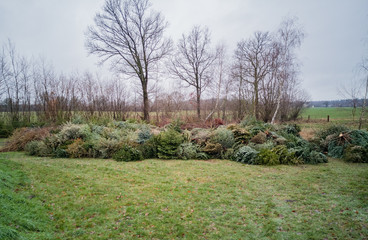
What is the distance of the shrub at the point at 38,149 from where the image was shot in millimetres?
8918

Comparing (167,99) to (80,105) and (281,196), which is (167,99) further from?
(281,196)

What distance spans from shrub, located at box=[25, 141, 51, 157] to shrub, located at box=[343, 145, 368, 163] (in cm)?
1297

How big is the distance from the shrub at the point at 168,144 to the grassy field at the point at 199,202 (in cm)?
165

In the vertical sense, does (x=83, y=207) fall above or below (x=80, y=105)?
below

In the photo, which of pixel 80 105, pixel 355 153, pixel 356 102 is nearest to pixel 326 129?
pixel 355 153


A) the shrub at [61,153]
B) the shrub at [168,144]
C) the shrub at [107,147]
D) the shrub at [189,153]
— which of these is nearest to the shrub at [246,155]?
the shrub at [189,153]

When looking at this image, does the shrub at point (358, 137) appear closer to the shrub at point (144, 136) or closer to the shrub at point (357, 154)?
the shrub at point (357, 154)

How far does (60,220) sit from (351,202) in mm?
5967

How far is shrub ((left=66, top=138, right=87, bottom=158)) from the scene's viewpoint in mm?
8547

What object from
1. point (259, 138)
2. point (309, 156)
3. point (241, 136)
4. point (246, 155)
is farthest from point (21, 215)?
point (309, 156)

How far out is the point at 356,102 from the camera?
1998 centimetres

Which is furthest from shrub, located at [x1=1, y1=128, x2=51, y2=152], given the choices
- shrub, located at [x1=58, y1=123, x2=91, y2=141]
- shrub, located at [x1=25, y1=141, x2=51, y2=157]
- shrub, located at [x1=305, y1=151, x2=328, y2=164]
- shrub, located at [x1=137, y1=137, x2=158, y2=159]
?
shrub, located at [x1=305, y1=151, x2=328, y2=164]

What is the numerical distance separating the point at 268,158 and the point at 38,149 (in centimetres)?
1036

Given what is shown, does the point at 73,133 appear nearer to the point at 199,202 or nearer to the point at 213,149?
the point at 213,149
